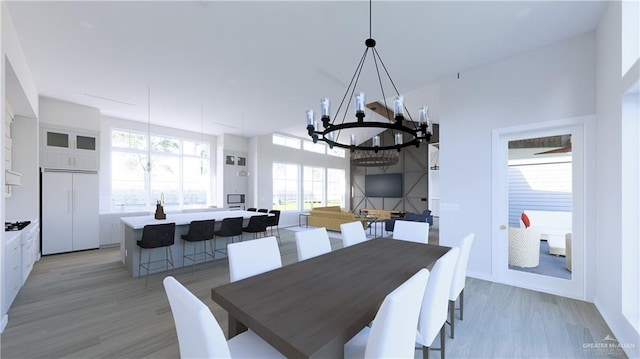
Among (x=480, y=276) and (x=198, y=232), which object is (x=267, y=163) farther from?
(x=480, y=276)

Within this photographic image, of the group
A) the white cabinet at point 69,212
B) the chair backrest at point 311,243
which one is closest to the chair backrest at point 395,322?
the chair backrest at point 311,243

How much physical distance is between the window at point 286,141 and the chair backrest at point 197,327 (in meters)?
8.18

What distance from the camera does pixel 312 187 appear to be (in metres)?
10.5

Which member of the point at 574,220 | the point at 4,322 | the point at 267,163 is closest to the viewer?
the point at 4,322

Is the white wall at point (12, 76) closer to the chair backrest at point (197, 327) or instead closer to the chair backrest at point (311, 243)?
the chair backrest at point (197, 327)

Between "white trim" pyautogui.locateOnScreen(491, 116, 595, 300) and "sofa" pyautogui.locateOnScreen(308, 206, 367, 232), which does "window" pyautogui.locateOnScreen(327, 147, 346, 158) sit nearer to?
"sofa" pyautogui.locateOnScreen(308, 206, 367, 232)

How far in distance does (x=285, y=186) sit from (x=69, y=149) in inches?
230

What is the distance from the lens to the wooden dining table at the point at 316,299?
3.55 feet

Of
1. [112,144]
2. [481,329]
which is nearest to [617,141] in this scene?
[481,329]

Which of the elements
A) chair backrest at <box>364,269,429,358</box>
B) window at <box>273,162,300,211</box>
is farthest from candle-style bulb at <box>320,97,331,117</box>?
window at <box>273,162,300,211</box>

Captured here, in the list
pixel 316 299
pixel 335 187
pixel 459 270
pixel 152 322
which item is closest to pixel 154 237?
pixel 152 322

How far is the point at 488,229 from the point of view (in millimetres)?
3641

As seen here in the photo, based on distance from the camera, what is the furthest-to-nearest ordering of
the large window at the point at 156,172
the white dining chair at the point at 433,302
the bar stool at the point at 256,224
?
the large window at the point at 156,172, the bar stool at the point at 256,224, the white dining chair at the point at 433,302

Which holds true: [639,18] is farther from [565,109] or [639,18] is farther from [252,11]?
[252,11]
